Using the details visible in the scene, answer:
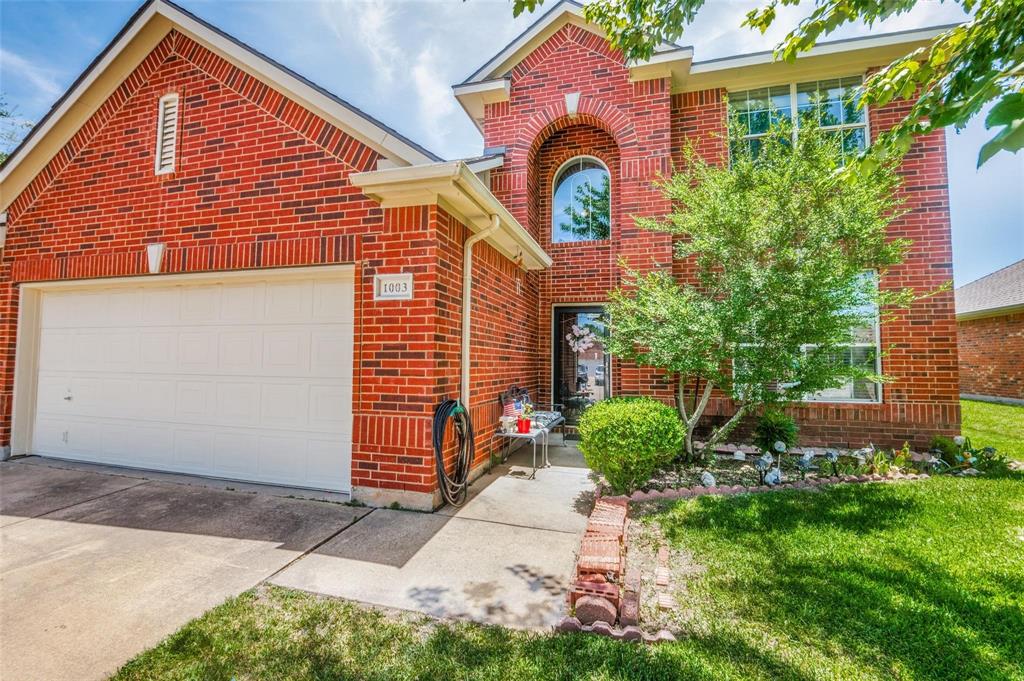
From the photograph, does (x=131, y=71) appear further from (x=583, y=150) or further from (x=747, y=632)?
(x=747, y=632)

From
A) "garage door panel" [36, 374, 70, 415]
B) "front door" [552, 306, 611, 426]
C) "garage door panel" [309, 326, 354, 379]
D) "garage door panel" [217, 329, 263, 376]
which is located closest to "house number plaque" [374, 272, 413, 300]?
"garage door panel" [309, 326, 354, 379]

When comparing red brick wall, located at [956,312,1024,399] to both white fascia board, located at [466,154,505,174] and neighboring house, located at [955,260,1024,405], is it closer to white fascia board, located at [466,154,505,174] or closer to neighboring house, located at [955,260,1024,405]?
neighboring house, located at [955,260,1024,405]

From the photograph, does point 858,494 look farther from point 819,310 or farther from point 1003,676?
point 1003,676

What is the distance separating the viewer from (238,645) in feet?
7.68

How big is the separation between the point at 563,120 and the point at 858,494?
7283 mm

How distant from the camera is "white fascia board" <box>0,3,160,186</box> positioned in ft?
18.6

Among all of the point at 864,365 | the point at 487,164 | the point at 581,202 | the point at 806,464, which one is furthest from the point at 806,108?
the point at 806,464

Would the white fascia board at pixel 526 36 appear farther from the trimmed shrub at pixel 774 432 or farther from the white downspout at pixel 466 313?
the trimmed shrub at pixel 774 432

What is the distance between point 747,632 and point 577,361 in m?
6.02

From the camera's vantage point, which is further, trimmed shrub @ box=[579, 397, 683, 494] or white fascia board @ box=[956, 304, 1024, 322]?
white fascia board @ box=[956, 304, 1024, 322]

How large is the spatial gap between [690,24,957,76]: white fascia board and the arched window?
257cm

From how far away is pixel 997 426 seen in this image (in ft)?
30.2

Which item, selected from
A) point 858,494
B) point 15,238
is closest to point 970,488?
point 858,494

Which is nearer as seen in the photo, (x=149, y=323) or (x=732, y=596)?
(x=732, y=596)
